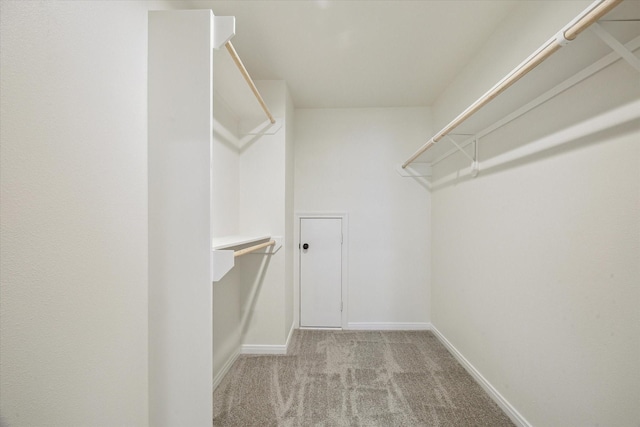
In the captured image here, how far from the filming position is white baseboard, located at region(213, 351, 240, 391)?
2096 mm

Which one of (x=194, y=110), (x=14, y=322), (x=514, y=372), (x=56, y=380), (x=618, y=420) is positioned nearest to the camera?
(x=14, y=322)

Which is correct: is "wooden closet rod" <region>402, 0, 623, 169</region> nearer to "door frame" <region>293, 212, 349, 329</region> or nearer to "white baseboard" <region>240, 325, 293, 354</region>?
"door frame" <region>293, 212, 349, 329</region>

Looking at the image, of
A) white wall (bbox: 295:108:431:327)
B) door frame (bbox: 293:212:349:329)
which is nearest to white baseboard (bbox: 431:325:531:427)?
white wall (bbox: 295:108:431:327)

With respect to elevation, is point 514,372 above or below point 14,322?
below

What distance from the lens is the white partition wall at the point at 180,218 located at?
1.24 metres

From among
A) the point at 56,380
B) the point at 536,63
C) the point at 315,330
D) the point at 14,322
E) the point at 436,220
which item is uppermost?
the point at 536,63

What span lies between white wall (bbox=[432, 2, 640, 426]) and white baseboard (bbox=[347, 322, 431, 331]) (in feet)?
3.23

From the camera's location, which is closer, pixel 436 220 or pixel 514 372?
pixel 514 372

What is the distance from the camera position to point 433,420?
1.76m

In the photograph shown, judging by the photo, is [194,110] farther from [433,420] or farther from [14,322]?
[433,420]

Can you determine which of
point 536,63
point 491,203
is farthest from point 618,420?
point 536,63

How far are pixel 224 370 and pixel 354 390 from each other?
103 cm

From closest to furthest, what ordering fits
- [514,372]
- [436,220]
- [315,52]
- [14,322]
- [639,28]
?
[14,322], [639,28], [514,372], [315,52], [436,220]

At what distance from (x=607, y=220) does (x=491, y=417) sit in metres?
1.39
